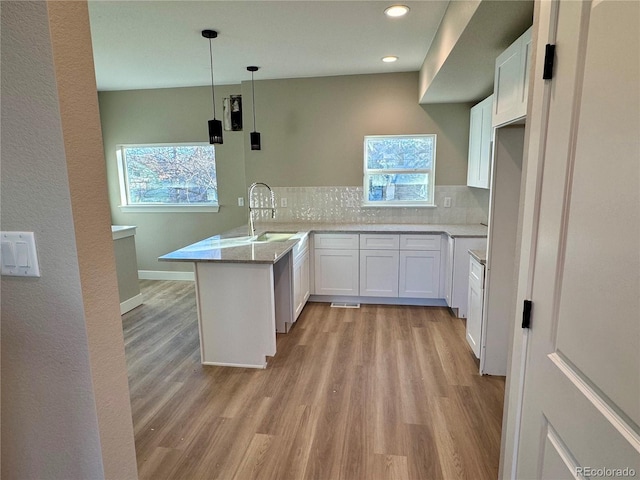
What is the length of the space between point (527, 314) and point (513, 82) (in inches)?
57.8

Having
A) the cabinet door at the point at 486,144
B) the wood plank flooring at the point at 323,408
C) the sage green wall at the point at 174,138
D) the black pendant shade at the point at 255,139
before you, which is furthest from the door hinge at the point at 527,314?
the sage green wall at the point at 174,138

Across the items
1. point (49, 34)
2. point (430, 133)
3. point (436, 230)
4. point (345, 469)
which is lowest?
point (345, 469)

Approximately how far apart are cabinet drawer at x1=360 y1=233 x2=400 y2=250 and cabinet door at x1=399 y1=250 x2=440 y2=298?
13 centimetres

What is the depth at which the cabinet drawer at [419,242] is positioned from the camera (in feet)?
12.4

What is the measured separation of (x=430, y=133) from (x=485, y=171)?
996 millimetres

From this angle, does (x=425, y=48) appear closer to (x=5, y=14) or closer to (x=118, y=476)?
(x=5, y=14)

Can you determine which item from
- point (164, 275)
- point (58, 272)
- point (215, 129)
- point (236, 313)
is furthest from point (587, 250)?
point (164, 275)

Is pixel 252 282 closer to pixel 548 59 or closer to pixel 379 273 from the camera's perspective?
pixel 379 273

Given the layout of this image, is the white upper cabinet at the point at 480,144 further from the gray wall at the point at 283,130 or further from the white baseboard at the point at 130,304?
the white baseboard at the point at 130,304

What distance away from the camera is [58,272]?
850 mm

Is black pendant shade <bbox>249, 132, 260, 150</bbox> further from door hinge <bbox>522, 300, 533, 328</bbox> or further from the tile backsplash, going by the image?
door hinge <bbox>522, 300, 533, 328</bbox>

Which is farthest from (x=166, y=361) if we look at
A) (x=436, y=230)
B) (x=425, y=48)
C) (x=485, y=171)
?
(x=425, y=48)

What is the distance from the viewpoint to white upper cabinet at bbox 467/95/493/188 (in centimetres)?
331

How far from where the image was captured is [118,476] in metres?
0.99
